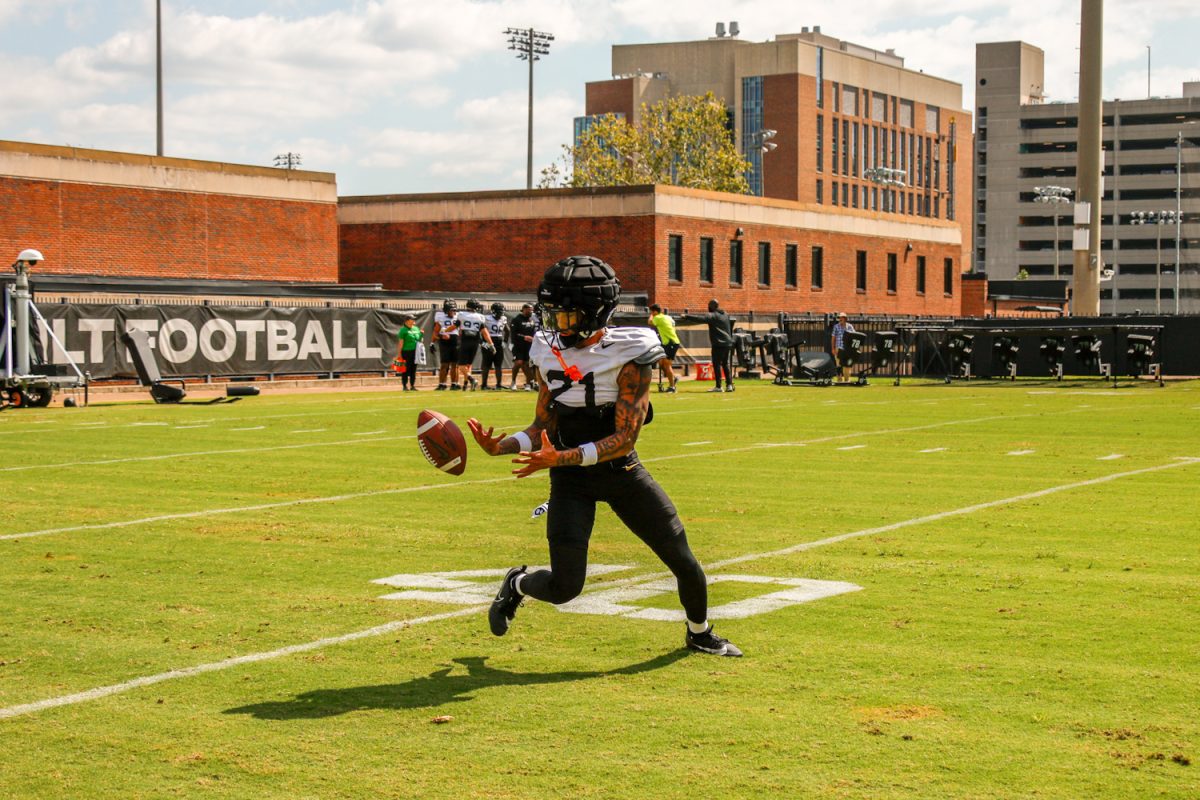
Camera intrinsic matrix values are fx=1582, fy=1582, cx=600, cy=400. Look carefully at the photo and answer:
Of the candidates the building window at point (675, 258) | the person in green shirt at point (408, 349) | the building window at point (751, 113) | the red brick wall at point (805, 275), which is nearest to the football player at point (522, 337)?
the person in green shirt at point (408, 349)

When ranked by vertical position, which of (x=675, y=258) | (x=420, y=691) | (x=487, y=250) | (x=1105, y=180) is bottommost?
(x=420, y=691)

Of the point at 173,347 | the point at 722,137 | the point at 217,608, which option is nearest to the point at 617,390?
the point at 217,608

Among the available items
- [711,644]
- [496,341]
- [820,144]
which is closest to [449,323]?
[496,341]

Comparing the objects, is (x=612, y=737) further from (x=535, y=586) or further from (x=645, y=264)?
(x=645, y=264)

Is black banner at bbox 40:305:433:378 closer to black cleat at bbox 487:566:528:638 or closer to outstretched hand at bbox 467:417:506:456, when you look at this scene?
black cleat at bbox 487:566:528:638

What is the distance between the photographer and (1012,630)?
25.7 ft

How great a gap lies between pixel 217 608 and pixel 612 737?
3.43 metres

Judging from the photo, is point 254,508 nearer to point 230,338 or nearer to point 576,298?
point 576,298

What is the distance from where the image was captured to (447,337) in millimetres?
34594

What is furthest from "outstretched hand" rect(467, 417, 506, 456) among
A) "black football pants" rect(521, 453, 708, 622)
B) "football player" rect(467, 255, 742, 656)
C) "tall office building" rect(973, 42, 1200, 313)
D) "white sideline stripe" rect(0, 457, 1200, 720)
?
"tall office building" rect(973, 42, 1200, 313)

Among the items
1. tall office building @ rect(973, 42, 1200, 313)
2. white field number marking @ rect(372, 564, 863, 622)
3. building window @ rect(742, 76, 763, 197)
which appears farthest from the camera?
tall office building @ rect(973, 42, 1200, 313)

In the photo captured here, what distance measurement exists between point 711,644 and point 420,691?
4.70ft

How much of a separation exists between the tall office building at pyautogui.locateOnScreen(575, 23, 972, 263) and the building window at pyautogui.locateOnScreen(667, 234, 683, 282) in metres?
80.0

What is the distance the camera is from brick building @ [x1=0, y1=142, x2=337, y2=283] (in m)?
46.1
